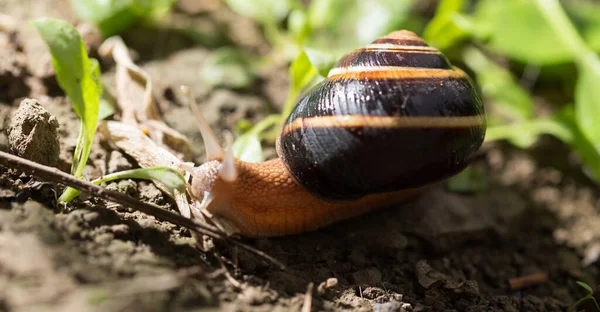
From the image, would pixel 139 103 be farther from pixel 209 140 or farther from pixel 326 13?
pixel 326 13

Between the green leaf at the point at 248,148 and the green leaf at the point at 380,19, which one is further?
the green leaf at the point at 380,19

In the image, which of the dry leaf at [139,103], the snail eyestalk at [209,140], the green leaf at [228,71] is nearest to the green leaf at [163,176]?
the snail eyestalk at [209,140]

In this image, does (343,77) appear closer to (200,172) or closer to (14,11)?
(200,172)

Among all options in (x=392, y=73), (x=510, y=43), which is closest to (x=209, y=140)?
(x=392, y=73)

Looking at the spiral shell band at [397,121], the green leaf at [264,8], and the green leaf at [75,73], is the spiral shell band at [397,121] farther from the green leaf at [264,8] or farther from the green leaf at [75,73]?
the green leaf at [264,8]

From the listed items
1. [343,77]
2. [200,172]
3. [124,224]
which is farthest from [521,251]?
[124,224]

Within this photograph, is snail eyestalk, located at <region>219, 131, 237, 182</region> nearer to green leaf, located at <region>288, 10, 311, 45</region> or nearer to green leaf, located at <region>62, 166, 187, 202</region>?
green leaf, located at <region>62, 166, 187, 202</region>

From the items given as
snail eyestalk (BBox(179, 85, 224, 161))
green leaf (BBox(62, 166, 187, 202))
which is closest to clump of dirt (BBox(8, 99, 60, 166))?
green leaf (BBox(62, 166, 187, 202))
